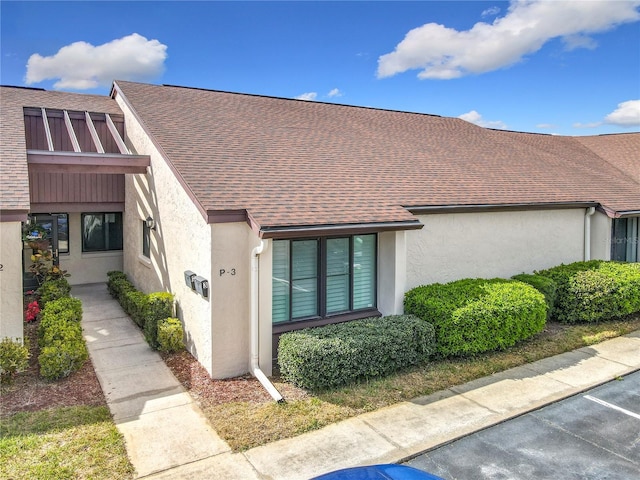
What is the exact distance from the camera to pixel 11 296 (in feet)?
26.8

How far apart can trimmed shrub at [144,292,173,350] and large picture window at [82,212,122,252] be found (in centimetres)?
643

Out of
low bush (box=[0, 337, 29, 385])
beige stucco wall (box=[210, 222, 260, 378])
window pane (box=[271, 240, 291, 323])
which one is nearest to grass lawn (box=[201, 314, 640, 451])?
beige stucco wall (box=[210, 222, 260, 378])

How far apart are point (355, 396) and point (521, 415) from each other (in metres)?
2.64

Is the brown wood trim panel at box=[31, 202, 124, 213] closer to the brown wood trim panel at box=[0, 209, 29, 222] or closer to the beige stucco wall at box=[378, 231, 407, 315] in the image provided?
the brown wood trim panel at box=[0, 209, 29, 222]

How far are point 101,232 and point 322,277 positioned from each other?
962 cm

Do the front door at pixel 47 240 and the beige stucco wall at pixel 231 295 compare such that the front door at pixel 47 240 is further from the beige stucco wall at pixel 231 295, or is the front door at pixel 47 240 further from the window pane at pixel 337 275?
the window pane at pixel 337 275

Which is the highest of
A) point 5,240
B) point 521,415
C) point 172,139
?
point 172,139

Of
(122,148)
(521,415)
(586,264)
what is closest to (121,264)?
(122,148)

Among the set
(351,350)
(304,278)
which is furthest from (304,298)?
(351,350)

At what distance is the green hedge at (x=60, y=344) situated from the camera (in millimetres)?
7797

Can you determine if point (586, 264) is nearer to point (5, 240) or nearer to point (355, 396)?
point (355, 396)

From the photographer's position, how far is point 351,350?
7.68m

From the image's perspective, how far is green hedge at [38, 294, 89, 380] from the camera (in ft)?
25.6

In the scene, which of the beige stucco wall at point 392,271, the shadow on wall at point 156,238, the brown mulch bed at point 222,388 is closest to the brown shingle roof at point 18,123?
the shadow on wall at point 156,238
